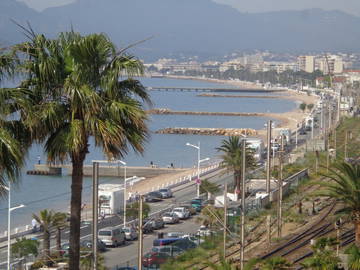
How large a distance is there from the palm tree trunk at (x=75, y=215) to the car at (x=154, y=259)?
34.1ft

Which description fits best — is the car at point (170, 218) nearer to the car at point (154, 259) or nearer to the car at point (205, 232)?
the car at point (205, 232)

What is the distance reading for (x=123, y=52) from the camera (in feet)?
20.2

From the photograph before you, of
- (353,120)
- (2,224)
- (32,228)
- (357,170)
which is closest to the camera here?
(357,170)

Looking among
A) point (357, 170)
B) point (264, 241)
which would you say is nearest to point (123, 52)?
point (357, 170)

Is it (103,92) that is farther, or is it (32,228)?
(32,228)

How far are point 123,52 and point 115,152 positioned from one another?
2.57 feet

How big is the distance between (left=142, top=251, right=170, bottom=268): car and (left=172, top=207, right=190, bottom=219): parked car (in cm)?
816

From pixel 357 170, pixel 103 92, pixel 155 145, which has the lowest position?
pixel 155 145

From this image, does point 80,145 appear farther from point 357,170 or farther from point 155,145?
point 155,145

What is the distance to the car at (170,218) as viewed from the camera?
24.4 metres

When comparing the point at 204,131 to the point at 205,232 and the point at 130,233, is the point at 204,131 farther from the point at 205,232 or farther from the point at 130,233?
the point at 205,232

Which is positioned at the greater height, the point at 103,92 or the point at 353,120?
the point at 103,92

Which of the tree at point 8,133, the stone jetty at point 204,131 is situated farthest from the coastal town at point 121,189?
the stone jetty at point 204,131

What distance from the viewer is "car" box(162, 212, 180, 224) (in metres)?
24.4
